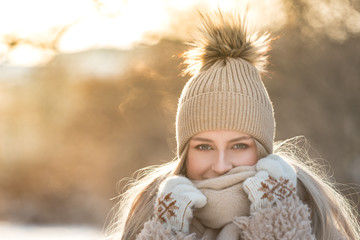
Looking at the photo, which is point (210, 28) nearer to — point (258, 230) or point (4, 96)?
point (258, 230)

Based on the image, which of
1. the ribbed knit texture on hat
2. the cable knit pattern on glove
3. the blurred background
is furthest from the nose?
the blurred background

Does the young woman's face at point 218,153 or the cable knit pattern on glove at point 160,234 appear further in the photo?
the young woman's face at point 218,153

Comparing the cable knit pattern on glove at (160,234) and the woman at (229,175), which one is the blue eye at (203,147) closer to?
the woman at (229,175)

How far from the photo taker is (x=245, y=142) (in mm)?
2746

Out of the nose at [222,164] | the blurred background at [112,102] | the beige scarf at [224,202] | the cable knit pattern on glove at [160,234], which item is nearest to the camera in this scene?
the cable knit pattern on glove at [160,234]

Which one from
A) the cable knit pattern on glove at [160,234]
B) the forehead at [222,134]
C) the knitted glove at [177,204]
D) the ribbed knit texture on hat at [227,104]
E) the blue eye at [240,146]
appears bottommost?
the cable knit pattern on glove at [160,234]

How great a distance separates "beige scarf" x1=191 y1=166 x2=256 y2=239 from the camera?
2551 millimetres

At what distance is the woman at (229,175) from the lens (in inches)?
96.6

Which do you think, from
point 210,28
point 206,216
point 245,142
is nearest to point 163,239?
point 206,216

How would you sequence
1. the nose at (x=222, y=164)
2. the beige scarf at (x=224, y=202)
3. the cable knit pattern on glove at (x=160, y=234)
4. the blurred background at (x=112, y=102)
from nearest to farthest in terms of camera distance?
the cable knit pattern on glove at (x=160, y=234) < the beige scarf at (x=224, y=202) < the nose at (x=222, y=164) < the blurred background at (x=112, y=102)

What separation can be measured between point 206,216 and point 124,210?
74 centimetres

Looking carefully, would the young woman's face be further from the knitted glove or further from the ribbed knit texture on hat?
the knitted glove

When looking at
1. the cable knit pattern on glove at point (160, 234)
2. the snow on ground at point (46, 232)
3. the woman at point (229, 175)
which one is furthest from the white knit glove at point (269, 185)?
the snow on ground at point (46, 232)

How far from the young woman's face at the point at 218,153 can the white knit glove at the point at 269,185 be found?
0.51 ft
